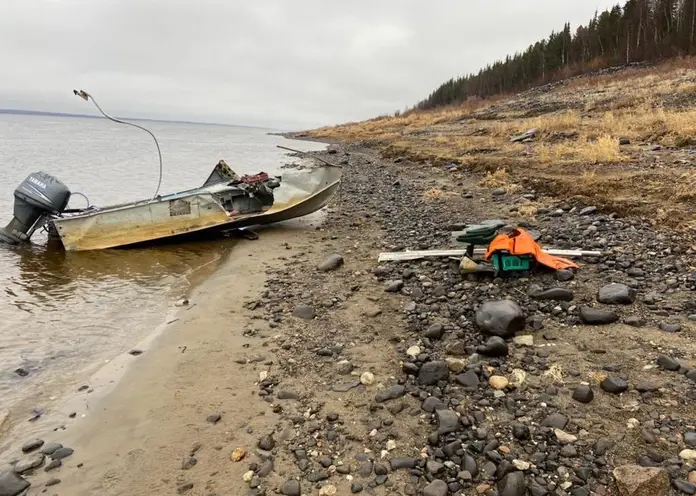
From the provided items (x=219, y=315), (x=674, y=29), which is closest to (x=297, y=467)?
(x=219, y=315)

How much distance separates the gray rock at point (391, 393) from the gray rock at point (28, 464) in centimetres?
289

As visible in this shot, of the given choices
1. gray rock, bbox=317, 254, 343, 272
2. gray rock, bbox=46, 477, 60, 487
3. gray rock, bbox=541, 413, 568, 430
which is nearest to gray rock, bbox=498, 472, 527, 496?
gray rock, bbox=541, 413, 568, 430

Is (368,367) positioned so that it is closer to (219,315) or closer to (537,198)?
(219,315)

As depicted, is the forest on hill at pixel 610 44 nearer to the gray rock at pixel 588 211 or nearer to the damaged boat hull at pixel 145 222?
the gray rock at pixel 588 211

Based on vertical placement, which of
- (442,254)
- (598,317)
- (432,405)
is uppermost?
(442,254)

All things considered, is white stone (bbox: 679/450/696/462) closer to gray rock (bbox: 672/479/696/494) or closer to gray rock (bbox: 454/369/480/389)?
gray rock (bbox: 672/479/696/494)

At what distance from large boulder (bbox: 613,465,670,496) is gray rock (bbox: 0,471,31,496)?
14.0 ft

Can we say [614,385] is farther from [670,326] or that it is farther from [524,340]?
[670,326]

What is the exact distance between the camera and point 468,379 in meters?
4.16

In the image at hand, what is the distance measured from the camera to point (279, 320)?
6184 millimetres

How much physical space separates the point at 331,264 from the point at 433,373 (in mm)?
4071

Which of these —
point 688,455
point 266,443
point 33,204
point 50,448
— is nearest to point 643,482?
point 688,455

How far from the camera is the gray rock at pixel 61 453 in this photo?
3828mm

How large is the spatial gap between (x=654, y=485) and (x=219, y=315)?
17.7 feet
